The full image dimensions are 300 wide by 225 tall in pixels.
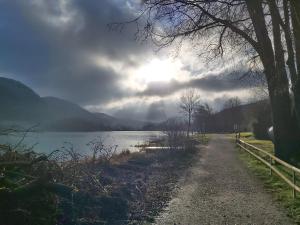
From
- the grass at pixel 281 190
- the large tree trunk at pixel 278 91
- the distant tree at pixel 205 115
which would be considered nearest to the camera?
the grass at pixel 281 190

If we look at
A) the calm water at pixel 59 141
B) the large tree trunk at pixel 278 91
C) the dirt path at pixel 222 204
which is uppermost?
the large tree trunk at pixel 278 91

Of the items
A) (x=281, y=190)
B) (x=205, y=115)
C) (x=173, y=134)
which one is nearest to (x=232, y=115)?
(x=205, y=115)

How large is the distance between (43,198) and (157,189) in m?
8.52

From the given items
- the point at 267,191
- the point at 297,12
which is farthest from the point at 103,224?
the point at 297,12

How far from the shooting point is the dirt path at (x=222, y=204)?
10.1 metres

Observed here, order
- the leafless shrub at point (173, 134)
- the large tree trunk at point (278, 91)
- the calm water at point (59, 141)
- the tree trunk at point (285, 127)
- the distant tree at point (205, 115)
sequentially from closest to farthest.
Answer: the calm water at point (59, 141), the large tree trunk at point (278, 91), the tree trunk at point (285, 127), the leafless shrub at point (173, 134), the distant tree at point (205, 115)

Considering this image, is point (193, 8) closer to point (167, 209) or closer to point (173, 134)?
point (167, 209)

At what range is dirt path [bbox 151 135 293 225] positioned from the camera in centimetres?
1006

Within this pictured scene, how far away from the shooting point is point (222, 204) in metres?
12.0

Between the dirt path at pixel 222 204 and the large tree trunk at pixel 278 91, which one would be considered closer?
the dirt path at pixel 222 204

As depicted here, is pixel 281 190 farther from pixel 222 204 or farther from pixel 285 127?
pixel 285 127

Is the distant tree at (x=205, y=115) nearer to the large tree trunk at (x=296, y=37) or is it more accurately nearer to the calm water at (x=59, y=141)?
the calm water at (x=59, y=141)

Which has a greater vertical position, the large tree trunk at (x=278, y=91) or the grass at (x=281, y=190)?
the large tree trunk at (x=278, y=91)

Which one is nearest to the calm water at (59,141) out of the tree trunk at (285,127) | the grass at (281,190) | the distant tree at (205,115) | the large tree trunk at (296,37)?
the grass at (281,190)
